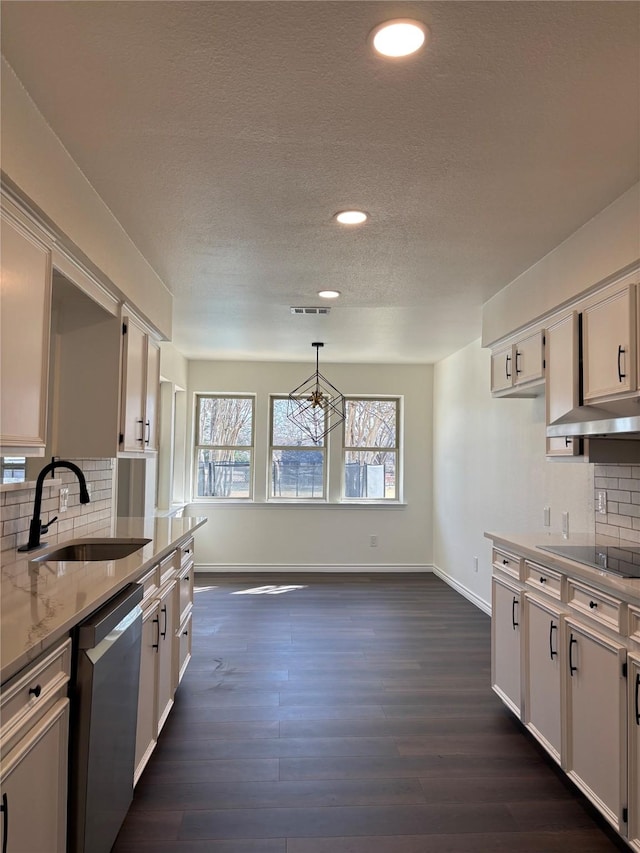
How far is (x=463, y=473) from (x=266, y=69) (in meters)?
4.70

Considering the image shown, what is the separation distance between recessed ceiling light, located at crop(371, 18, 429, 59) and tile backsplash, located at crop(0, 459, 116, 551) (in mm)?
1903

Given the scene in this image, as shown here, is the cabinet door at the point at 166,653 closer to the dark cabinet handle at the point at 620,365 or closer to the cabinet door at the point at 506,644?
the cabinet door at the point at 506,644

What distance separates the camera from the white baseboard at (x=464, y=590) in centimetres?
498

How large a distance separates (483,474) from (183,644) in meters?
3.12

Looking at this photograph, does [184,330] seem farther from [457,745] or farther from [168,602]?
[457,745]

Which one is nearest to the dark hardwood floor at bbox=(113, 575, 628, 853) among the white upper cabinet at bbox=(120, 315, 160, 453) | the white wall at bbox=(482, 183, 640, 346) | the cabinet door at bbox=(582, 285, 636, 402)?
the white upper cabinet at bbox=(120, 315, 160, 453)

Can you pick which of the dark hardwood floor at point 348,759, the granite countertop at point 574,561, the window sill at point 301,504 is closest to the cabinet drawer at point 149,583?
the dark hardwood floor at point 348,759

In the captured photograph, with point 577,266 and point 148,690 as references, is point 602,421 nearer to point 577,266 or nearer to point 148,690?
point 577,266

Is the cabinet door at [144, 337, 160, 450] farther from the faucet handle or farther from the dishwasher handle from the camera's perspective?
the dishwasher handle

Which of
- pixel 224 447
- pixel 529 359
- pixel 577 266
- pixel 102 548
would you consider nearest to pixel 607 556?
pixel 529 359

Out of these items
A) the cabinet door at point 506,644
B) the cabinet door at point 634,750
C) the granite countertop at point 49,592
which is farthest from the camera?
the cabinet door at point 506,644

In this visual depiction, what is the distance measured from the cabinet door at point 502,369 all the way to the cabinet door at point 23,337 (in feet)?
8.72

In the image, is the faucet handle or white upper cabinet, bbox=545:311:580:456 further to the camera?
white upper cabinet, bbox=545:311:580:456

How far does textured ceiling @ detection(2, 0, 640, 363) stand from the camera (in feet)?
4.58
